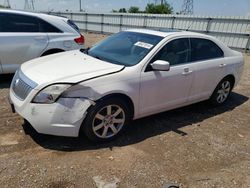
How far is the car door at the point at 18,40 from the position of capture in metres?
5.45

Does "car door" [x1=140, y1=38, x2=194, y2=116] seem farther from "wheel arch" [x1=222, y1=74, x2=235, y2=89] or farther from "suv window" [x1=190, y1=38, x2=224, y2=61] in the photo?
"wheel arch" [x1=222, y1=74, x2=235, y2=89]

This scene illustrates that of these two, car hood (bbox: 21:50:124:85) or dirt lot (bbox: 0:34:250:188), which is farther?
car hood (bbox: 21:50:124:85)

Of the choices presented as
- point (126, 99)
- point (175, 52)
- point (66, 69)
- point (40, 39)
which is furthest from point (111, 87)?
point (40, 39)

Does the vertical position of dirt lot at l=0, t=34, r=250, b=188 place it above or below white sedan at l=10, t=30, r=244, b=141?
below

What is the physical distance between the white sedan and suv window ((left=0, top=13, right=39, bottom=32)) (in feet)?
7.32

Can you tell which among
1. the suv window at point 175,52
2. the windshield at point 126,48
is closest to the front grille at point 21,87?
the windshield at point 126,48

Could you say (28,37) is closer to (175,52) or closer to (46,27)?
(46,27)

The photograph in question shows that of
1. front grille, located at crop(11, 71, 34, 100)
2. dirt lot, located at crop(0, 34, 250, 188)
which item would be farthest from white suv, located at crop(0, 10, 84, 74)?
front grille, located at crop(11, 71, 34, 100)

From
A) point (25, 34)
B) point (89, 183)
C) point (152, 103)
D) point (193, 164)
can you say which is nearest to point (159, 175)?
point (193, 164)

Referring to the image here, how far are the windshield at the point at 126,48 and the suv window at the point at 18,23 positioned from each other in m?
2.32

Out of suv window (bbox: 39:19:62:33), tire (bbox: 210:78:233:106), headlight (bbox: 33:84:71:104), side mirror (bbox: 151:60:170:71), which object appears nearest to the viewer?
headlight (bbox: 33:84:71:104)

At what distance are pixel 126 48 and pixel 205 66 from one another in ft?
4.86

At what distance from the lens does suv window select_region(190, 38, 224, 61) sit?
430 cm

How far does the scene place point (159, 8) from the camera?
1777 inches
